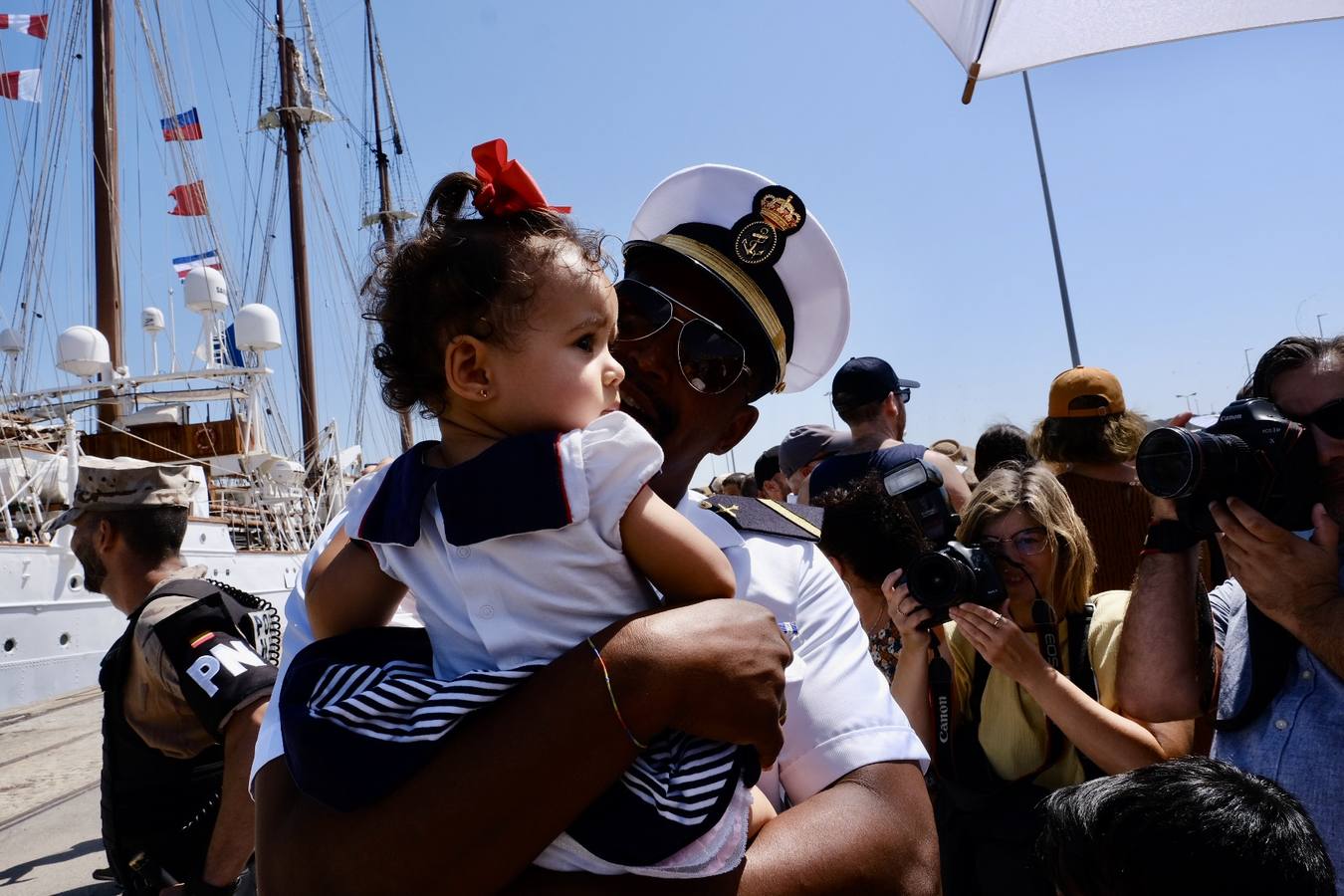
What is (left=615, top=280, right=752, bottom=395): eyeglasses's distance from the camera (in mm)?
1743

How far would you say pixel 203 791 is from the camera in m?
2.98

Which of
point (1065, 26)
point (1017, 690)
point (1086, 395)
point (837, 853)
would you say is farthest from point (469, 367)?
point (1065, 26)

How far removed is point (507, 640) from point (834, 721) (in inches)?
20.6

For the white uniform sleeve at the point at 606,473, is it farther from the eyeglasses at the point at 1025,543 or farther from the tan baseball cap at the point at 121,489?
the tan baseball cap at the point at 121,489

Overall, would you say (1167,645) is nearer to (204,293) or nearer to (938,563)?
(938,563)

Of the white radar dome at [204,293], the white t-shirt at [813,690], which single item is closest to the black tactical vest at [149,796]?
the white t-shirt at [813,690]

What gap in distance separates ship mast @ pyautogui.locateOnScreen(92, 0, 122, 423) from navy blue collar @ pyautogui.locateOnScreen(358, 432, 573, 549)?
82.7 ft

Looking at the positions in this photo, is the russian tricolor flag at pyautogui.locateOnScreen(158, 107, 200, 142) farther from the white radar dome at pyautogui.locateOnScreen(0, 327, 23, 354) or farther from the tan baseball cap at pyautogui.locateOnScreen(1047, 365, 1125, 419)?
the tan baseball cap at pyautogui.locateOnScreen(1047, 365, 1125, 419)

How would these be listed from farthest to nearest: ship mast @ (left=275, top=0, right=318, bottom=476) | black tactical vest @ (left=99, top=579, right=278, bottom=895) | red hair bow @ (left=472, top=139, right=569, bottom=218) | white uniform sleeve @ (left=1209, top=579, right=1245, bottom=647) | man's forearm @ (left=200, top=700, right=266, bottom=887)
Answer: ship mast @ (left=275, top=0, right=318, bottom=476) < black tactical vest @ (left=99, top=579, right=278, bottom=895) < man's forearm @ (left=200, top=700, right=266, bottom=887) < white uniform sleeve @ (left=1209, top=579, right=1245, bottom=647) < red hair bow @ (left=472, top=139, right=569, bottom=218)

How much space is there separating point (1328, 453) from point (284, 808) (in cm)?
214

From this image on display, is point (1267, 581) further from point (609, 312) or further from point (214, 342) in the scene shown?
point (214, 342)

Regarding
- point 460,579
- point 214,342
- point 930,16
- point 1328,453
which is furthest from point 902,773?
point 214,342

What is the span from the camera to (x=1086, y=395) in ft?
11.9

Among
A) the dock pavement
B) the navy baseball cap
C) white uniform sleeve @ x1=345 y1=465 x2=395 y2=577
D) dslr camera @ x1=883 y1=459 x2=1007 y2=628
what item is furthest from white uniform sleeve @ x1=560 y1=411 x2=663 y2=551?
the dock pavement
